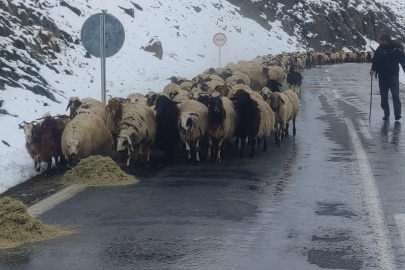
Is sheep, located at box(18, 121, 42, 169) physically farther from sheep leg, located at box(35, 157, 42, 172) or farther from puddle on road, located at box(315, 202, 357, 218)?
puddle on road, located at box(315, 202, 357, 218)

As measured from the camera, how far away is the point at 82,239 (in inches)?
245

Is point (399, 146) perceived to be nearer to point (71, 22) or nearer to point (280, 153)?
point (280, 153)

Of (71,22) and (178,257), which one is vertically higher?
(71,22)

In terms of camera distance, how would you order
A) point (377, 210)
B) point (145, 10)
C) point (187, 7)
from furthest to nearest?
1. point (187, 7)
2. point (145, 10)
3. point (377, 210)

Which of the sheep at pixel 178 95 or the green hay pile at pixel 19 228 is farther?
the sheep at pixel 178 95

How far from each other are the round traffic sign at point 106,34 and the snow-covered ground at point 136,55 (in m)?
2.43

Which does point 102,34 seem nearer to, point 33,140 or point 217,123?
point 217,123

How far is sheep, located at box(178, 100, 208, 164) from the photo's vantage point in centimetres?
1110

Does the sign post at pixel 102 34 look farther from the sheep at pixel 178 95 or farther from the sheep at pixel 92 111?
the sheep at pixel 178 95

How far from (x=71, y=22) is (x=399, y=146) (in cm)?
2063

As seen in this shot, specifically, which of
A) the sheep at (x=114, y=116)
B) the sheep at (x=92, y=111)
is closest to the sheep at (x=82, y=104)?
the sheep at (x=92, y=111)

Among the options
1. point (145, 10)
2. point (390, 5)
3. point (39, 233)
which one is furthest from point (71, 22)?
point (390, 5)

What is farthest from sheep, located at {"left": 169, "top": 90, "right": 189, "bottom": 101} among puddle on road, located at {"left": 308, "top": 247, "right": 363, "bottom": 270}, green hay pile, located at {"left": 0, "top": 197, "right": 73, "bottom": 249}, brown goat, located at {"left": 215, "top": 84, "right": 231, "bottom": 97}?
puddle on road, located at {"left": 308, "top": 247, "right": 363, "bottom": 270}

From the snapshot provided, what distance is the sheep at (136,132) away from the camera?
10641mm
